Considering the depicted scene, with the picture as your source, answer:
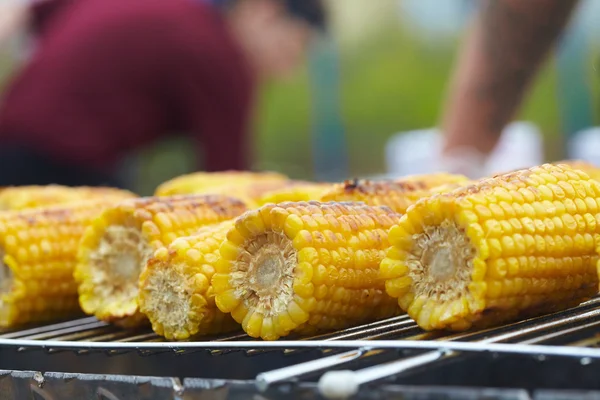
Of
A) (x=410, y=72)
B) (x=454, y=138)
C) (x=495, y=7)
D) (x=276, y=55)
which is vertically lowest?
(x=454, y=138)

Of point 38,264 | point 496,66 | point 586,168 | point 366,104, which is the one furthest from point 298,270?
point 366,104

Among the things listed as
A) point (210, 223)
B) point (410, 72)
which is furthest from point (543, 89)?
point (210, 223)

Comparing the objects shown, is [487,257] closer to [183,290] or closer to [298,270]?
[298,270]

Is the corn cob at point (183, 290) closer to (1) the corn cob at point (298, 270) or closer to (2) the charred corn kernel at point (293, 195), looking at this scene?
(1) the corn cob at point (298, 270)

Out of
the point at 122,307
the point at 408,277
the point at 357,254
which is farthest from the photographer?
the point at 122,307

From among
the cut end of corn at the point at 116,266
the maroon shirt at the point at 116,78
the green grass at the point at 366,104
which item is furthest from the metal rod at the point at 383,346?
the green grass at the point at 366,104

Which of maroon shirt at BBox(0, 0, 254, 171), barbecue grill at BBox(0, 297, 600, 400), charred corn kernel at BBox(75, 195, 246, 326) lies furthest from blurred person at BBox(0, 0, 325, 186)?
barbecue grill at BBox(0, 297, 600, 400)

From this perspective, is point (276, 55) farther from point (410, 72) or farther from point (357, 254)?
point (410, 72)
